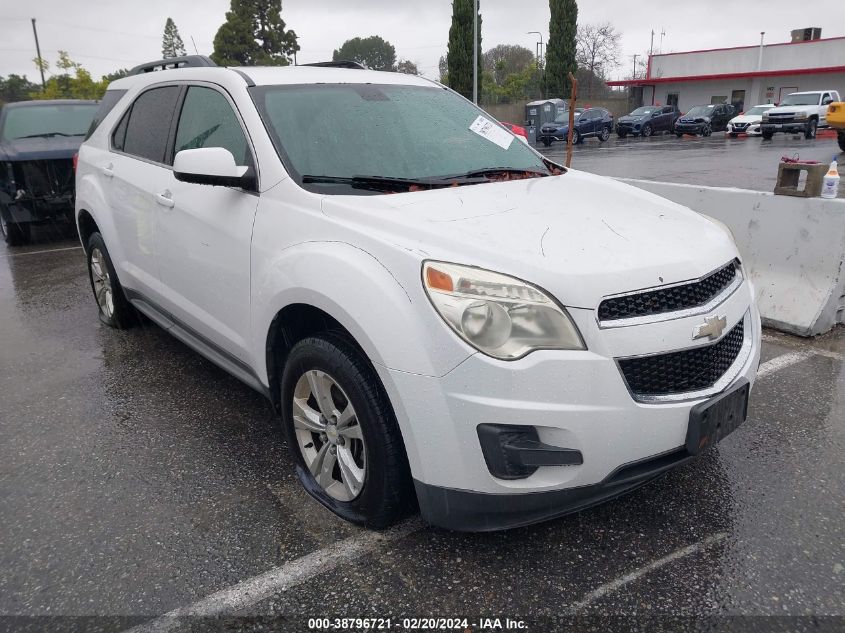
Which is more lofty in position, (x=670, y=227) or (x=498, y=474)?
(x=670, y=227)

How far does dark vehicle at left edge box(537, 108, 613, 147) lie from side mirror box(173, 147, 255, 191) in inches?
1148

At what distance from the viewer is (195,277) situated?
3414 millimetres

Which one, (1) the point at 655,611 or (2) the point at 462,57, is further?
(2) the point at 462,57

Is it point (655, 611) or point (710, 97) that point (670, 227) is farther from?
point (710, 97)

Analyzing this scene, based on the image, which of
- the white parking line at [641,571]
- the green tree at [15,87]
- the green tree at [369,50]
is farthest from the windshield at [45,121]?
the green tree at [369,50]

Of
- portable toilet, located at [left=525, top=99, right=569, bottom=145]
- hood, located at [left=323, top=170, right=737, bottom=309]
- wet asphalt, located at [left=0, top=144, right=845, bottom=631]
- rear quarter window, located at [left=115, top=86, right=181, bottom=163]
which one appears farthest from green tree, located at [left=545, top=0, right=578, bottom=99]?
hood, located at [left=323, top=170, right=737, bottom=309]

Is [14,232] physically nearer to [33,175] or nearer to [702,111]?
[33,175]

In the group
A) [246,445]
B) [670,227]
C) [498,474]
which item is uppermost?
[670,227]

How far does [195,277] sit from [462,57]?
129ft

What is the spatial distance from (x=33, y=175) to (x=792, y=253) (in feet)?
27.9

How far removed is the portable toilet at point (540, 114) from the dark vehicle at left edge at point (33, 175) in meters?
25.1

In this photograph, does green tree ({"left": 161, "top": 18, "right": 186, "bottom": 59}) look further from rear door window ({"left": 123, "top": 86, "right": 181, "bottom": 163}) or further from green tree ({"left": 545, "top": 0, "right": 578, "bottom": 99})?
rear door window ({"left": 123, "top": 86, "right": 181, "bottom": 163})

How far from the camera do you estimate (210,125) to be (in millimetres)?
3516

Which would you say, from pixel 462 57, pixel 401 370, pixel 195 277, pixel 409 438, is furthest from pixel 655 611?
pixel 462 57
